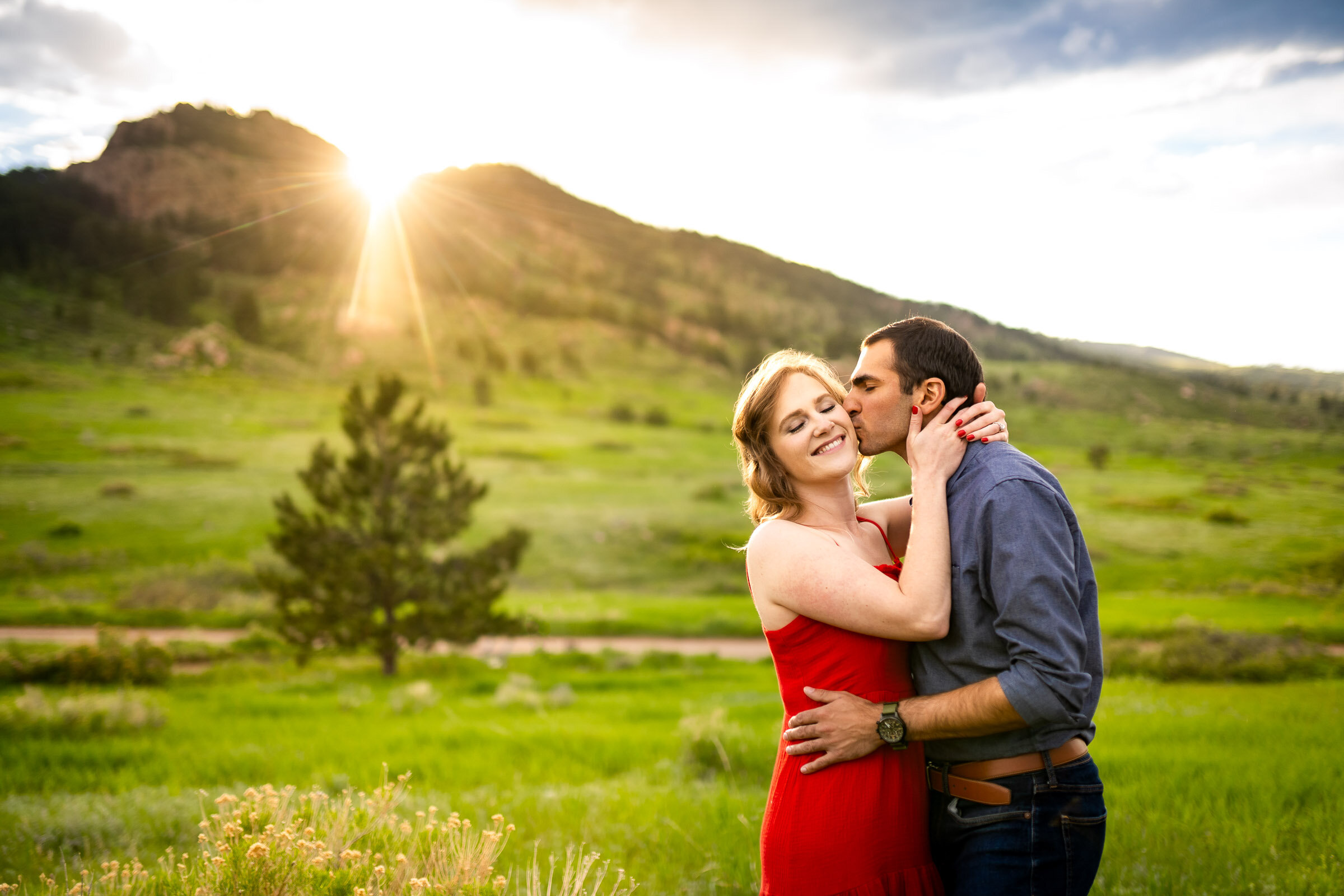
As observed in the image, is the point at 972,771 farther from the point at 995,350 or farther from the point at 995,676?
the point at 995,350

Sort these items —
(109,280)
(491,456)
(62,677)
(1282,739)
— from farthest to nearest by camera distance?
(109,280) → (491,456) → (62,677) → (1282,739)

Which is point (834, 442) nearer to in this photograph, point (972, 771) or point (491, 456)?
point (972, 771)

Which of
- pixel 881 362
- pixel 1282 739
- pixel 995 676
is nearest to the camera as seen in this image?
pixel 995 676

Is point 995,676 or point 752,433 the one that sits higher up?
point 752,433

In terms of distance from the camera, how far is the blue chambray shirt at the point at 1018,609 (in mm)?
2504

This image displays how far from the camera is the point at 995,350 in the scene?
10444 cm

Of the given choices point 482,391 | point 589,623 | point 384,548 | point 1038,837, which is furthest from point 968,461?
Answer: point 482,391

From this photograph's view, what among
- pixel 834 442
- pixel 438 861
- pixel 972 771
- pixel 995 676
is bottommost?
pixel 438 861

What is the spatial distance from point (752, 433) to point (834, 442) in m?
0.36

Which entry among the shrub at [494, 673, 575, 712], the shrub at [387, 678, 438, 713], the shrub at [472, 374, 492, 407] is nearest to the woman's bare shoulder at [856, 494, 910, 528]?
the shrub at [494, 673, 575, 712]

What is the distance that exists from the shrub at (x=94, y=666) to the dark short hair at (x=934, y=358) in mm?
16926

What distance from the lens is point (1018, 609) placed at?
2523 mm

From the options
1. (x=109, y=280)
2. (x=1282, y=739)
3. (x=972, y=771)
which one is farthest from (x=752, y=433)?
(x=109, y=280)

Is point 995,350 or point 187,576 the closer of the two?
point 187,576
